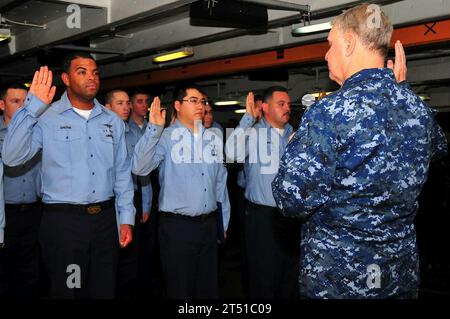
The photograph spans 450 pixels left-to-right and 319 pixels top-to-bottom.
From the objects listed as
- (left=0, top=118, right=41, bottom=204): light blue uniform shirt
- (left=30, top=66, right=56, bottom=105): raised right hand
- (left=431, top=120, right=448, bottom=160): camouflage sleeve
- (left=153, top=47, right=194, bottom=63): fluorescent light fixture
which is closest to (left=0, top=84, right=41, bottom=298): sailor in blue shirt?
(left=0, top=118, right=41, bottom=204): light blue uniform shirt

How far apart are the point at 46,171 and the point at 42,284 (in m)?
2.26

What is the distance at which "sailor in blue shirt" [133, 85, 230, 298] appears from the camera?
125 inches

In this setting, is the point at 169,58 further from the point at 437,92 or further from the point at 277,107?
the point at 437,92

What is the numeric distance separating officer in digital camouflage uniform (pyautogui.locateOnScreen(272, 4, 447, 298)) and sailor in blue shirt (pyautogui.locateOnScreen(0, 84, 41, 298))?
292 centimetres

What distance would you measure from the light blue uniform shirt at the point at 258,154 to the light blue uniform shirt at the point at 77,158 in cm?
107

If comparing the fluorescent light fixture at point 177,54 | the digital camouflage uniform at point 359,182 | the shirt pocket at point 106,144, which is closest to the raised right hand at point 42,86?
the shirt pocket at point 106,144

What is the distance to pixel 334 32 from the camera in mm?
1518

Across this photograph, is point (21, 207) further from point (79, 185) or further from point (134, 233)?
point (79, 185)

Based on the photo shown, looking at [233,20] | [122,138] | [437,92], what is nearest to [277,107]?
[233,20]

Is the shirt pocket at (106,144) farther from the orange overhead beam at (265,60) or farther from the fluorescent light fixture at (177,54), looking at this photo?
the orange overhead beam at (265,60)

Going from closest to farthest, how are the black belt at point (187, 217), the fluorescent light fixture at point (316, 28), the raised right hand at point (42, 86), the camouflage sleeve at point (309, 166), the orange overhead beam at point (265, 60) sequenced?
the camouflage sleeve at point (309, 166), the raised right hand at point (42, 86), the black belt at point (187, 217), the fluorescent light fixture at point (316, 28), the orange overhead beam at point (265, 60)

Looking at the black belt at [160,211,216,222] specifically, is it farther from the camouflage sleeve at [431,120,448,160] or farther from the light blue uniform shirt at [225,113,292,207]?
the camouflage sleeve at [431,120,448,160]

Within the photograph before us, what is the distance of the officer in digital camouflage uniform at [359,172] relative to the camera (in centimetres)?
140

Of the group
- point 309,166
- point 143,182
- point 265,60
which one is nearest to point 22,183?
point 143,182
